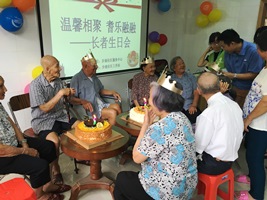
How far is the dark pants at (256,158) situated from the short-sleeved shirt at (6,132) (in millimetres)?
2010

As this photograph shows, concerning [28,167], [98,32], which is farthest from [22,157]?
[98,32]

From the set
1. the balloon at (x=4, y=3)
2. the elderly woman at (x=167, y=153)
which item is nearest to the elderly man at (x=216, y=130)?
the elderly woman at (x=167, y=153)

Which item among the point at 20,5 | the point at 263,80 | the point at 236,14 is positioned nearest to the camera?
the point at 263,80

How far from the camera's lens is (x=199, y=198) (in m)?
2.20

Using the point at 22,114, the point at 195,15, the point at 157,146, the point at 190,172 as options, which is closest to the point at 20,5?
the point at 22,114

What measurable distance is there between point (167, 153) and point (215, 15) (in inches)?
142

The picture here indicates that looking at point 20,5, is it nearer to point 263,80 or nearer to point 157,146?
point 157,146

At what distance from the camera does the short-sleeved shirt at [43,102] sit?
219cm

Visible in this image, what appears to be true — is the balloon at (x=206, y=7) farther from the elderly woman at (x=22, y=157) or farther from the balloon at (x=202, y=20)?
the elderly woman at (x=22, y=157)

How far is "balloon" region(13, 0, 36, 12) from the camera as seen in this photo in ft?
8.30

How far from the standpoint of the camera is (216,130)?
1.68 metres

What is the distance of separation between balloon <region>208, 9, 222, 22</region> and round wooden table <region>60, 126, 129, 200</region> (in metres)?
3.12

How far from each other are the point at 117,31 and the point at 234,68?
1881mm

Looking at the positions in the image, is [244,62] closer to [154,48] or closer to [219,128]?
[219,128]
